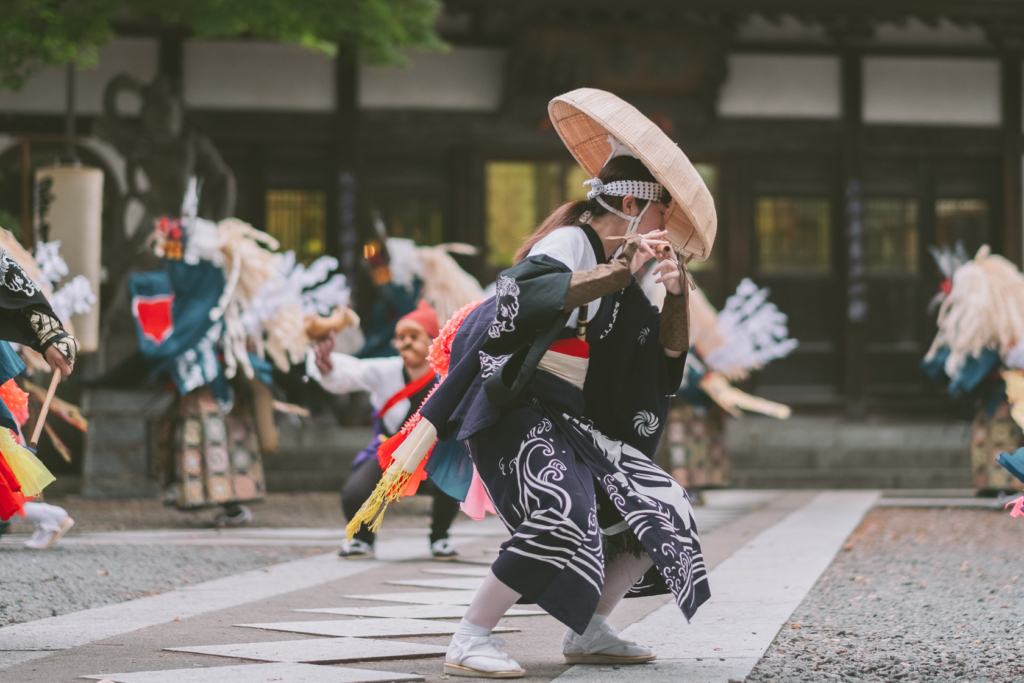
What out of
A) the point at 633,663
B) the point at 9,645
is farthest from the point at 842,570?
the point at 9,645

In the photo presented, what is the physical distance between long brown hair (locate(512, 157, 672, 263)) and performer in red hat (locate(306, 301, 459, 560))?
2.51 metres

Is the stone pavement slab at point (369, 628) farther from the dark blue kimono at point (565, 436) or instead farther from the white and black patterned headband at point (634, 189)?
the white and black patterned headband at point (634, 189)

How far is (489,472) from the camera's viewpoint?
141 inches

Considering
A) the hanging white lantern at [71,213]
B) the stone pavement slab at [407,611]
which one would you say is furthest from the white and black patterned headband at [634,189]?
the hanging white lantern at [71,213]

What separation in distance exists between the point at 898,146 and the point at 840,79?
0.91 m

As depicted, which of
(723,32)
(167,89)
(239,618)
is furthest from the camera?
(723,32)

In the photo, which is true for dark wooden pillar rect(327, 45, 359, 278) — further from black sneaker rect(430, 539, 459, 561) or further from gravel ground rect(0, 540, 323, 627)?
black sneaker rect(430, 539, 459, 561)

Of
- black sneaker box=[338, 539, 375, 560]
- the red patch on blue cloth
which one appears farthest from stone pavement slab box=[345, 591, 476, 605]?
the red patch on blue cloth

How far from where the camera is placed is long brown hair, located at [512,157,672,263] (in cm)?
368

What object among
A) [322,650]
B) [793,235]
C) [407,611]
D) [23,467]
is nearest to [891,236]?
[793,235]

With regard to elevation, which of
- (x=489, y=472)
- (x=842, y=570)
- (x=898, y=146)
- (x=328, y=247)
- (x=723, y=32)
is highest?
(x=723, y=32)

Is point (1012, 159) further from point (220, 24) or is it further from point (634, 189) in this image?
point (634, 189)

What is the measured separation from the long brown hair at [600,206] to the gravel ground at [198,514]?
4648mm

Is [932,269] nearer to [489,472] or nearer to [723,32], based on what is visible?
[723,32]
